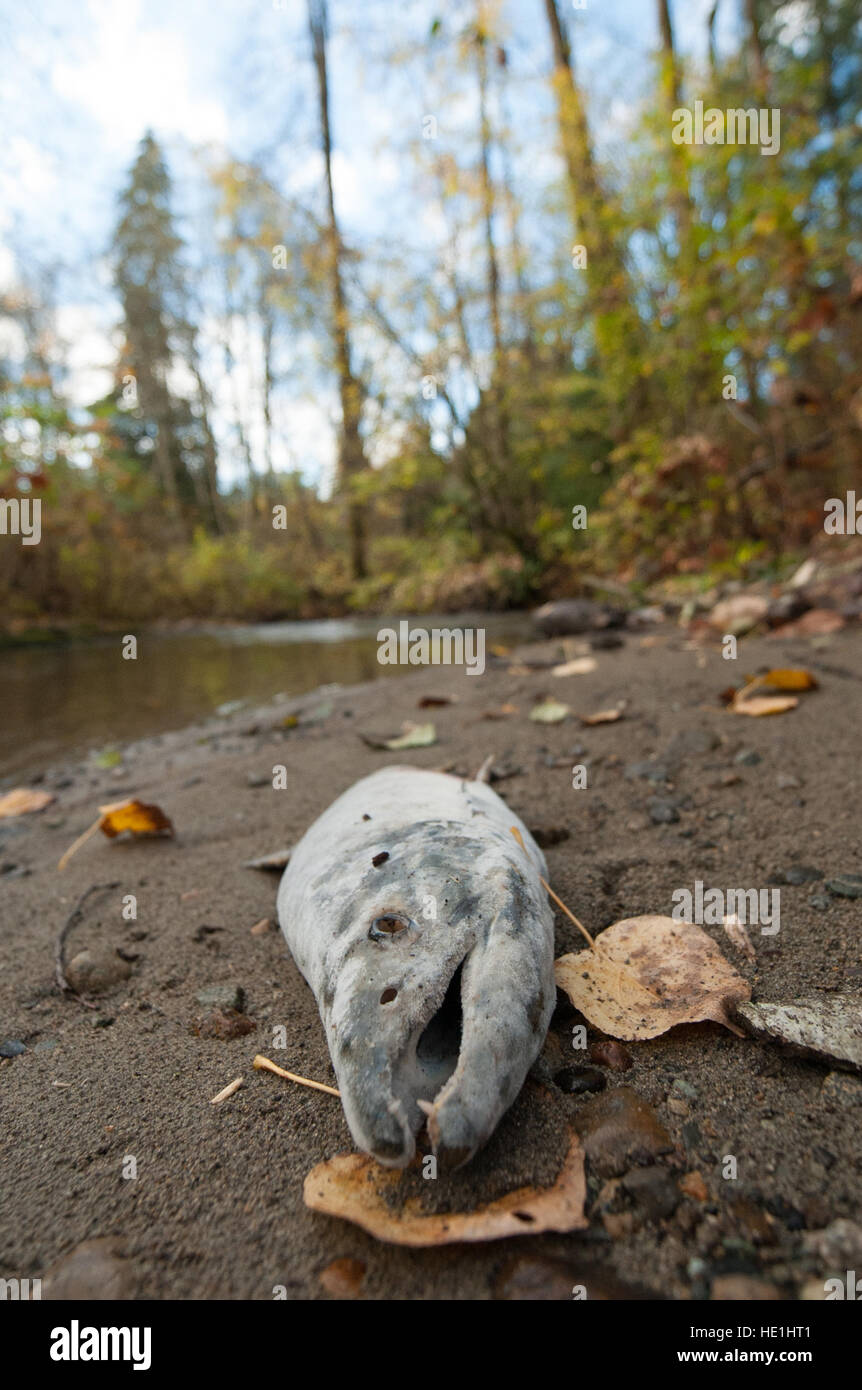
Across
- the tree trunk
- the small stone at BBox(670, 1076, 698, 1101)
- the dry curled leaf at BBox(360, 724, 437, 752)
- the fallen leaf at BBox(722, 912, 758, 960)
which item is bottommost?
the small stone at BBox(670, 1076, 698, 1101)

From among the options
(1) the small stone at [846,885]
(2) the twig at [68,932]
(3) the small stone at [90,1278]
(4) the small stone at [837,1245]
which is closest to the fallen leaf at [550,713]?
(1) the small stone at [846,885]

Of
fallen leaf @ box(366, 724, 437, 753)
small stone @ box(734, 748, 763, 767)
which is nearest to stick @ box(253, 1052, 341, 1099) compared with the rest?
small stone @ box(734, 748, 763, 767)

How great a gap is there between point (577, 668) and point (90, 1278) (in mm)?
3525

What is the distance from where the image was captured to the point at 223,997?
55.9 inches

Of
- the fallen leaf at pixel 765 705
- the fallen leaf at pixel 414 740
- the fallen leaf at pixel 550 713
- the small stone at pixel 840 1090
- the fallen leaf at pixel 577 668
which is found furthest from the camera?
the fallen leaf at pixel 577 668

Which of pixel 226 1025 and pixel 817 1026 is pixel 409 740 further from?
pixel 817 1026

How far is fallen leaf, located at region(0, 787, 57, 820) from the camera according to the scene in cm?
318

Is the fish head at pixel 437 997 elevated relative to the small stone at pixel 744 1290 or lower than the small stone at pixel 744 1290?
elevated

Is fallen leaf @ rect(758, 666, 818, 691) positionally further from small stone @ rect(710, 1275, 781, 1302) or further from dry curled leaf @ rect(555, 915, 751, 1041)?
small stone @ rect(710, 1275, 781, 1302)

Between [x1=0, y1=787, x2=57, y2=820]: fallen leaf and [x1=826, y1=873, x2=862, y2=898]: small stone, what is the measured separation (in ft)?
10.7

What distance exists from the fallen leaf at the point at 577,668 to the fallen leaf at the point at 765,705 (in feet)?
3.84

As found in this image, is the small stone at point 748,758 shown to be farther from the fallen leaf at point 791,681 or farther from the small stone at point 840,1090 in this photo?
the small stone at point 840,1090

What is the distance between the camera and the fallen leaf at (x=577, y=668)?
3936 millimetres
